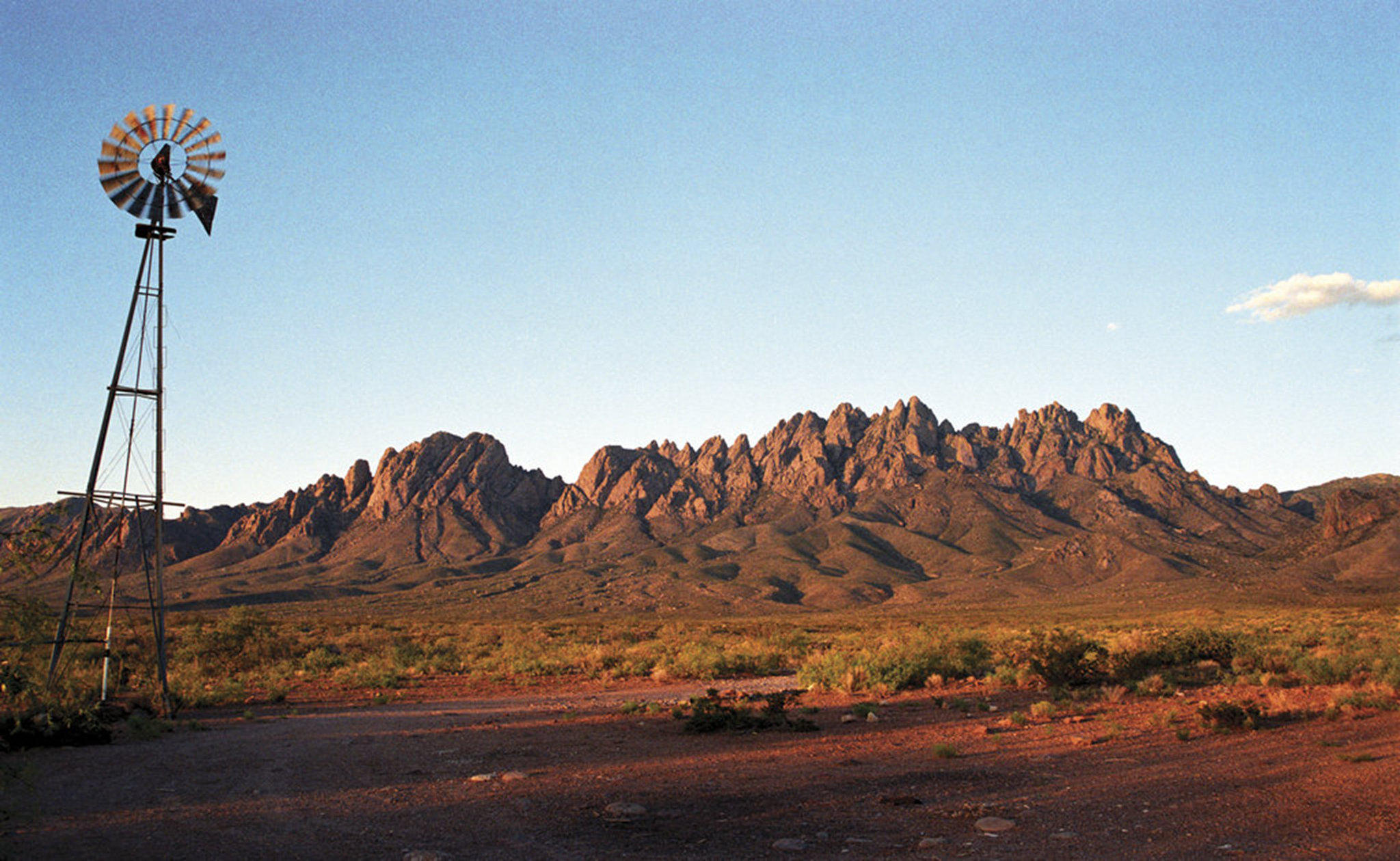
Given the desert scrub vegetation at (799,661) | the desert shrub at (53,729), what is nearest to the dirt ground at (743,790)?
the desert shrub at (53,729)

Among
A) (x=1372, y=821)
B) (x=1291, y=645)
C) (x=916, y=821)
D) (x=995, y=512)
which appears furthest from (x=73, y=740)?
(x=995, y=512)

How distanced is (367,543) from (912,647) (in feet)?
593

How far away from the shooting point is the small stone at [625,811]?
10031mm

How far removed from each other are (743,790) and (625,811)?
5.92ft

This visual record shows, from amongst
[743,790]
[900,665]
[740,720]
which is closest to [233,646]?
[740,720]

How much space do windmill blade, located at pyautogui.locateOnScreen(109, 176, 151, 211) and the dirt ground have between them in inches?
411

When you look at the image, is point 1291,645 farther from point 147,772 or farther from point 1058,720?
point 147,772

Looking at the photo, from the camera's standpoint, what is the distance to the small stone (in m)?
10.0

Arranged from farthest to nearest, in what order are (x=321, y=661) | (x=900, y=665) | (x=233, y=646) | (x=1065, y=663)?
(x=233, y=646) < (x=321, y=661) < (x=900, y=665) < (x=1065, y=663)

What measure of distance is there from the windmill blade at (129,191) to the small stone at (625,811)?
619 inches

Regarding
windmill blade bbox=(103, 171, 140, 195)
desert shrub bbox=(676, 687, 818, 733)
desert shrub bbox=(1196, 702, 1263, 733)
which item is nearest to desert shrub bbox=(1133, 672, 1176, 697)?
desert shrub bbox=(1196, 702, 1263, 733)

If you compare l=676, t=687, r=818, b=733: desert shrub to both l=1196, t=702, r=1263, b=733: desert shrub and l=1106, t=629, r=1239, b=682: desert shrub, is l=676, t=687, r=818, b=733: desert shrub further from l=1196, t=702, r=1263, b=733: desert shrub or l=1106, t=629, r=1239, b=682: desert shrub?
l=1106, t=629, r=1239, b=682: desert shrub

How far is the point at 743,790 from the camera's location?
11297 millimetres

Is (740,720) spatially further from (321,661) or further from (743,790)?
(321,661)
